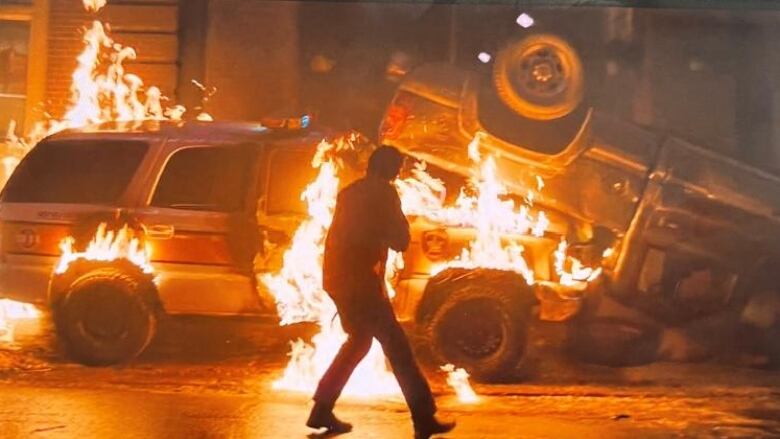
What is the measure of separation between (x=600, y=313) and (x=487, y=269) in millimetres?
1223

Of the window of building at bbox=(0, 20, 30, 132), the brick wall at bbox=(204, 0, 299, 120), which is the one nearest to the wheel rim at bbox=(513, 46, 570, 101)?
the brick wall at bbox=(204, 0, 299, 120)

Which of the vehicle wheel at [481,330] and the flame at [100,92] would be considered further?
the flame at [100,92]

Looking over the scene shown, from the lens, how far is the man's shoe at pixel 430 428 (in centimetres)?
664

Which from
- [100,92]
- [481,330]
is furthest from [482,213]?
[100,92]

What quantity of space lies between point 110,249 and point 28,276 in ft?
2.13

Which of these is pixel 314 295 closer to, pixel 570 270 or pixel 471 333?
pixel 471 333

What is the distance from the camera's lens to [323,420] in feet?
22.2

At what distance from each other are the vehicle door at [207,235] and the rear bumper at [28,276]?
0.82 metres

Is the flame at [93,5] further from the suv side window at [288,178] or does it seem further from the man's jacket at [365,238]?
the man's jacket at [365,238]

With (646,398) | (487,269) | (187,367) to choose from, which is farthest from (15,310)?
(646,398)

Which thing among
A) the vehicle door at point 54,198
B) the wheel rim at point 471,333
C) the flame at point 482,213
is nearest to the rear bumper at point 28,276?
the vehicle door at point 54,198

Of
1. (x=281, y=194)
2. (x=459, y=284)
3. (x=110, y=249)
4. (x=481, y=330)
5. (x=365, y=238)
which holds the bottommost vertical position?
(x=481, y=330)

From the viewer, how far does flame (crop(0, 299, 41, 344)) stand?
10.3 m

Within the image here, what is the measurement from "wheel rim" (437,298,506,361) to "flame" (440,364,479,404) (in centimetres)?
11
